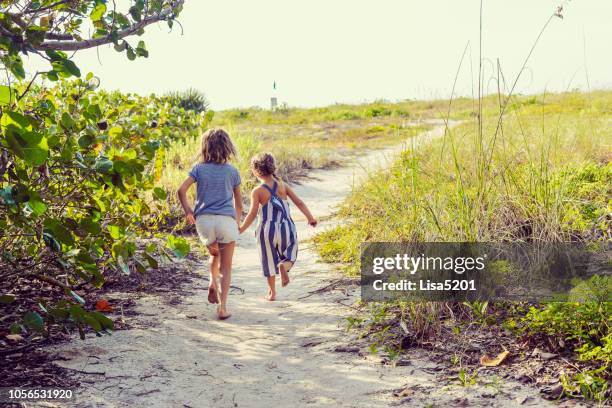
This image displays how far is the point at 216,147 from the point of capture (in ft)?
19.7

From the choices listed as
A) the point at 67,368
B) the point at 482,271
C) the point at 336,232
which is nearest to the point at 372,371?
the point at 482,271

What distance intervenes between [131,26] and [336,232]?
4326mm

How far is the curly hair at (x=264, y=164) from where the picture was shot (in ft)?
20.5

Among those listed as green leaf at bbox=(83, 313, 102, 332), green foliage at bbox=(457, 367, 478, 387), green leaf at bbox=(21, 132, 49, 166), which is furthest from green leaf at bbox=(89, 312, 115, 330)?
green foliage at bbox=(457, 367, 478, 387)

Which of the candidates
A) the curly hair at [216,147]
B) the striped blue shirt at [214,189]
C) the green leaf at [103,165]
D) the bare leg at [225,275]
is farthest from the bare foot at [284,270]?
the green leaf at [103,165]

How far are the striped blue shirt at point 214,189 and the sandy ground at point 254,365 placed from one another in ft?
2.98

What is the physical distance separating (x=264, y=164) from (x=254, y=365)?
2209mm

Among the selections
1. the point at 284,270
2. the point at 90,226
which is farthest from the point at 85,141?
the point at 284,270

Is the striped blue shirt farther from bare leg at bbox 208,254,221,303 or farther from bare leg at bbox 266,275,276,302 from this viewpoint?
bare leg at bbox 266,275,276,302

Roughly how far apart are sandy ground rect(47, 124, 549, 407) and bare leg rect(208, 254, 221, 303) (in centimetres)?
14

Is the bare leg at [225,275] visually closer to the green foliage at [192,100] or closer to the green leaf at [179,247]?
the green leaf at [179,247]

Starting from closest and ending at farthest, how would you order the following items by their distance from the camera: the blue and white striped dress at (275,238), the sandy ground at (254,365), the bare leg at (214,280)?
the sandy ground at (254,365) → the bare leg at (214,280) → the blue and white striped dress at (275,238)

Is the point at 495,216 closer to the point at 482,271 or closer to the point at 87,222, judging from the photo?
the point at 482,271

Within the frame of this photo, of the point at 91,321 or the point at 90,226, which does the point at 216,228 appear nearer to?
the point at 90,226
